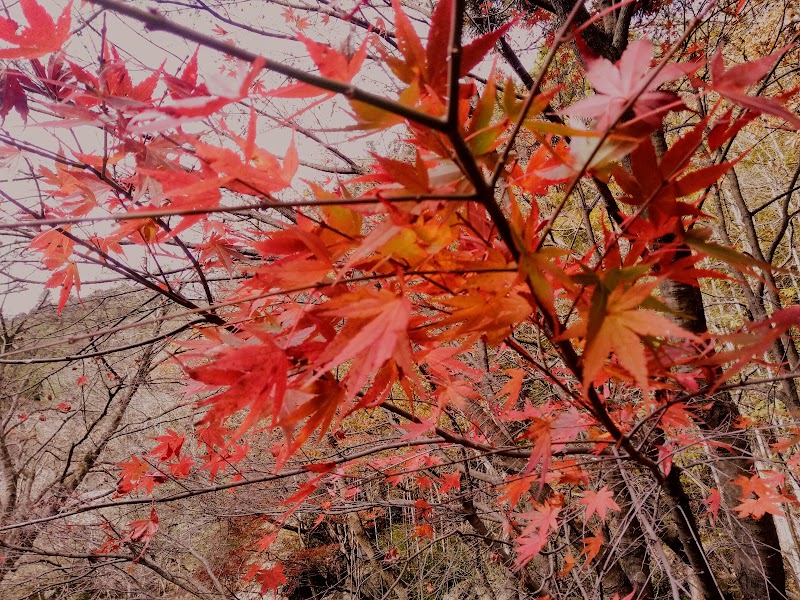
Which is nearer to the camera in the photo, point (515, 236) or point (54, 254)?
point (515, 236)

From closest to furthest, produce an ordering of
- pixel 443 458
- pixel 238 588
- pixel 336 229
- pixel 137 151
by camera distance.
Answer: pixel 336 229 < pixel 137 151 < pixel 443 458 < pixel 238 588

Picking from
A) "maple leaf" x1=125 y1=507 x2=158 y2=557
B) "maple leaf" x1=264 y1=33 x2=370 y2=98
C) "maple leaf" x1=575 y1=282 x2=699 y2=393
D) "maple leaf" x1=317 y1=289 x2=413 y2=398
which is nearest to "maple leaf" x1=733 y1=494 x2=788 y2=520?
"maple leaf" x1=575 y1=282 x2=699 y2=393

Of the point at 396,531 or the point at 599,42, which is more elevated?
the point at 599,42

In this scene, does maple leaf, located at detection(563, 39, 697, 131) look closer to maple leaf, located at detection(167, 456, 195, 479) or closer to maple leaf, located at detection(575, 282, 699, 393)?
maple leaf, located at detection(575, 282, 699, 393)

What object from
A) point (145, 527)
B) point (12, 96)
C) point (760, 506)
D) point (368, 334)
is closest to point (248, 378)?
point (368, 334)

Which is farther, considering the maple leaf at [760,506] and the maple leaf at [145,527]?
the maple leaf at [145,527]

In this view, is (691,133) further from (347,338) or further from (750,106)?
(347,338)

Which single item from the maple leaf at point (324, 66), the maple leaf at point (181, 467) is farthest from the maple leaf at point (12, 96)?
the maple leaf at point (181, 467)

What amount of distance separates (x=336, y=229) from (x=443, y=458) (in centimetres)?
215

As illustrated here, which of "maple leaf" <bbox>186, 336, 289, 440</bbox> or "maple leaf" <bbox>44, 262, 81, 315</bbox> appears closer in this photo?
"maple leaf" <bbox>186, 336, 289, 440</bbox>

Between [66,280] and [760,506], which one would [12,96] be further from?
[760,506]

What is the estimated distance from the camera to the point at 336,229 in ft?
1.79

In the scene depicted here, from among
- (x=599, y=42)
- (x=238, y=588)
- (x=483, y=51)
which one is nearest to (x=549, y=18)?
(x=599, y=42)

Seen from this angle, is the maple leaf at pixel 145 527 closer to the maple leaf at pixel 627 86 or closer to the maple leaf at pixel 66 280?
the maple leaf at pixel 66 280
